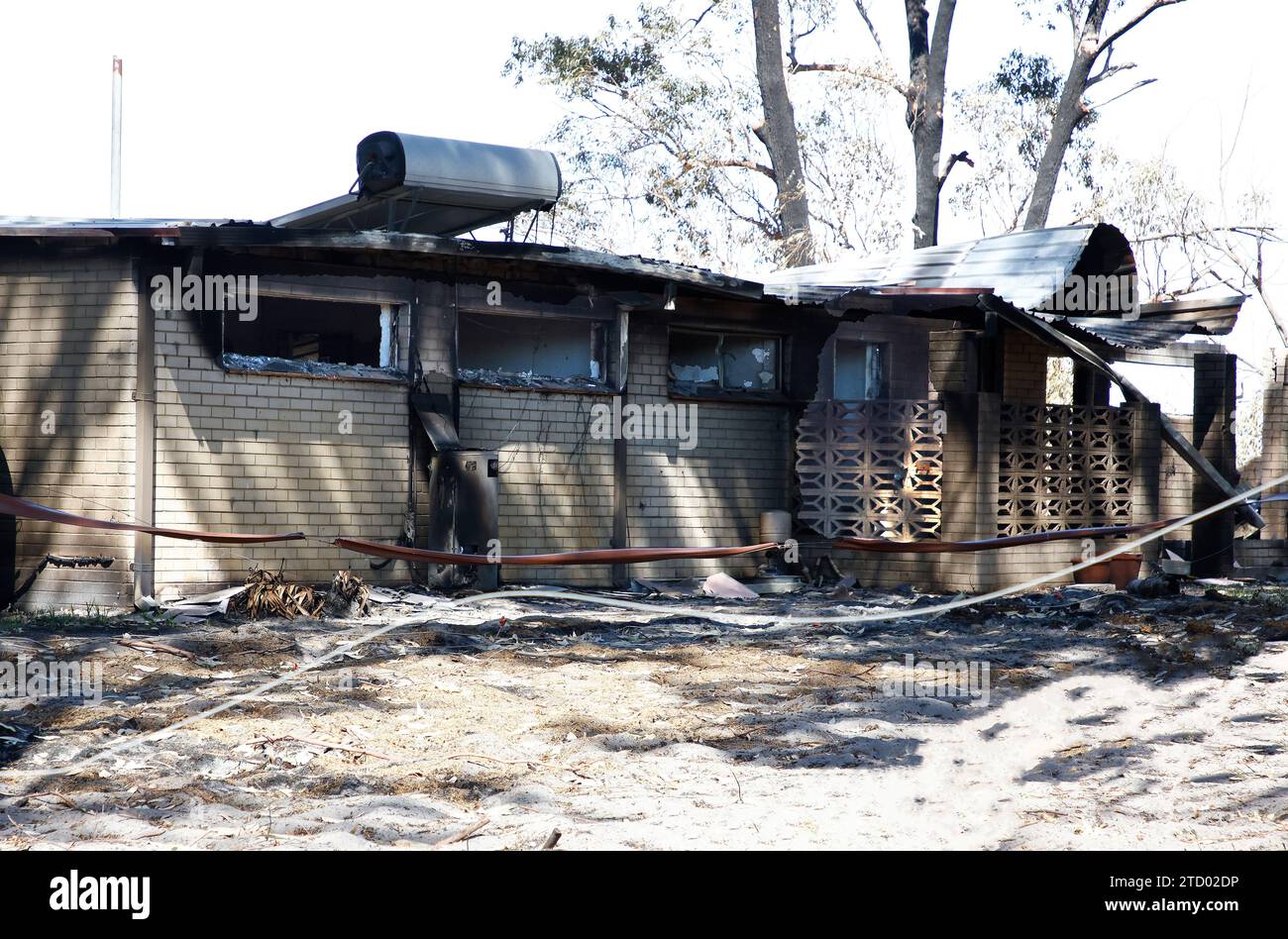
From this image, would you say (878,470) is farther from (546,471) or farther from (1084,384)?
(1084,384)

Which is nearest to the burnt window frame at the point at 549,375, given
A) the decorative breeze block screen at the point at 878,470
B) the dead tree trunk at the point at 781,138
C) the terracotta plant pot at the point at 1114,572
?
the decorative breeze block screen at the point at 878,470

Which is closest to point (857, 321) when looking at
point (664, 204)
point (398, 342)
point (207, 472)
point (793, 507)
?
point (793, 507)

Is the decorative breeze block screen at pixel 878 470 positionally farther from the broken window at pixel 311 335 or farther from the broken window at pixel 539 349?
the broken window at pixel 311 335

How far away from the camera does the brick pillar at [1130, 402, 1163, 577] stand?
1458cm

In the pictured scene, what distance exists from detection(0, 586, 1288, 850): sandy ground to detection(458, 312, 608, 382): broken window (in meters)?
3.85

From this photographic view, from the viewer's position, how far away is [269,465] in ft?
37.0

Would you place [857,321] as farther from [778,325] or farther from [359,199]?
[359,199]

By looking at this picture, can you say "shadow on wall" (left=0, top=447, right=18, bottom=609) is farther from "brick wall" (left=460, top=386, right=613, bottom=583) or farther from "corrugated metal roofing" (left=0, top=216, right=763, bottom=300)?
"brick wall" (left=460, top=386, right=613, bottom=583)

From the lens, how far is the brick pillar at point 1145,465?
14578 millimetres

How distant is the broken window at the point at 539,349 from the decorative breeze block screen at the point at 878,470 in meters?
2.65

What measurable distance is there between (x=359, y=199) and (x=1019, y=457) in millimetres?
7300

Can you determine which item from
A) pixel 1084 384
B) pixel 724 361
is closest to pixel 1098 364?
pixel 1084 384

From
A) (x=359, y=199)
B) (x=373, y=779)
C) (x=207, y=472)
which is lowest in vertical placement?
(x=373, y=779)

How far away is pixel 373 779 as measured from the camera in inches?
216
